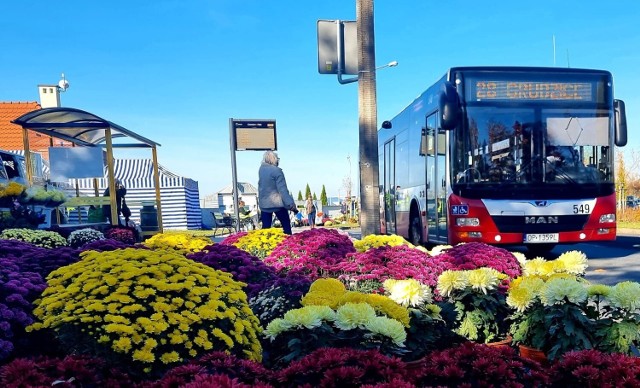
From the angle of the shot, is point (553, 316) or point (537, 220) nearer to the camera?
point (553, 316)

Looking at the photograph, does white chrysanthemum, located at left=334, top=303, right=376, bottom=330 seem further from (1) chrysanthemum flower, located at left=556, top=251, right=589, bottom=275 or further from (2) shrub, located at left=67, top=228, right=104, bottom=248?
(2) shrub, located at left=67, top=228, right=104, bottom=248

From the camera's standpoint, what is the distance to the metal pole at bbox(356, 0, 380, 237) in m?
6.62

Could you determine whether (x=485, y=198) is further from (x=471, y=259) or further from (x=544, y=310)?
(x=544, y=310)

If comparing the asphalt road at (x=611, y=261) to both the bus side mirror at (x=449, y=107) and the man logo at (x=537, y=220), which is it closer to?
the man logo at (x=537, y=220)

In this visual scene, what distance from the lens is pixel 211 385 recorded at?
119 centimetres

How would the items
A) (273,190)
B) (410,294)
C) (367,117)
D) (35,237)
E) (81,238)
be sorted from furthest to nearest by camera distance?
(273,190)
(367,117)
(81,238)
(35,237)
(410,294)

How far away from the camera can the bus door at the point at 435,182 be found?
7.20m

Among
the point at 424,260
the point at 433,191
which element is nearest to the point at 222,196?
the point at 433,191

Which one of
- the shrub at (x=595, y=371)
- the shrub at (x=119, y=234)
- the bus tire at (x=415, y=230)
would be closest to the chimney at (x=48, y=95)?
the shrub at (x=119, y=234)

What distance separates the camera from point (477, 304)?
272cm

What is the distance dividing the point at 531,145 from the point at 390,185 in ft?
19.0

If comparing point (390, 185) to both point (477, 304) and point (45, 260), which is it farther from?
point (45, 260)

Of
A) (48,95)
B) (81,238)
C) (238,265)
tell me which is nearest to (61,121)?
(81,238)

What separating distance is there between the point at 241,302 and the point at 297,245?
2383mm
